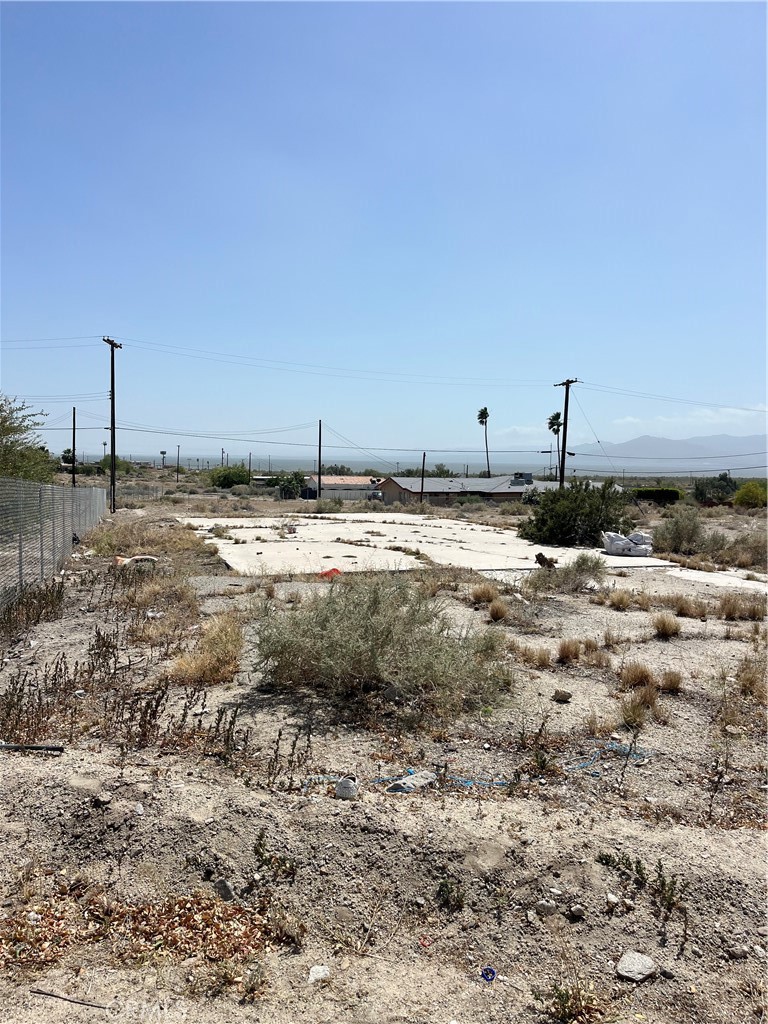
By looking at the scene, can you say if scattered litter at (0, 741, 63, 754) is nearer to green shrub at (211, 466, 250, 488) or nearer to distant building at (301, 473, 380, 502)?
distant building at (301, 473, 380, 502)

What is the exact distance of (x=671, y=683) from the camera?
8.66 metres

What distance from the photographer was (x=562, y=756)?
6.58m

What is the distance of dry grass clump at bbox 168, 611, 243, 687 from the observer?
807 cm

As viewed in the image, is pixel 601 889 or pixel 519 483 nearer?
pixel 601 889

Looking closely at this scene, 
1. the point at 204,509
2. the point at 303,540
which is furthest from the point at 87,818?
the point at 204,509

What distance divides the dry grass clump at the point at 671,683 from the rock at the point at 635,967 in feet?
16.8

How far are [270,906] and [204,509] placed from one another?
148ft

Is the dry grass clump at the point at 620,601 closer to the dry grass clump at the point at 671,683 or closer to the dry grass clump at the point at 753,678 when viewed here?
the dry grass clump at the point at 753,678

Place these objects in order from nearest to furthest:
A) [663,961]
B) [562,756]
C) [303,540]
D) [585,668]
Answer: [663,961] < [562,756] < [585,668] < [303,540]

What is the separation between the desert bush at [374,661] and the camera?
24.7ft

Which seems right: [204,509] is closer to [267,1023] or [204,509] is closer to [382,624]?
[382,624]

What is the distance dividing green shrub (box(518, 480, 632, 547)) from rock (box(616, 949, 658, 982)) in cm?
2513

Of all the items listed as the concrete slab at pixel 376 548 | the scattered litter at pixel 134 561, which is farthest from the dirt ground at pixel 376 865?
the concrete slab at pixel 376 548

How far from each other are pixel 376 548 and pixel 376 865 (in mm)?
20297
